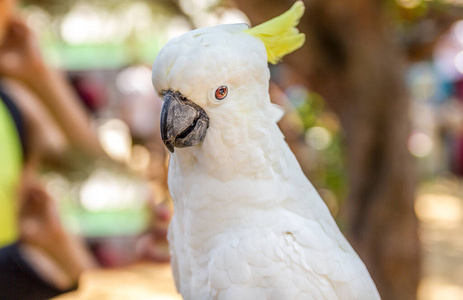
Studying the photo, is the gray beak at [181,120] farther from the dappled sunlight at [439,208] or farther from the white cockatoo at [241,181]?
the dappled sunlight at [439,208]

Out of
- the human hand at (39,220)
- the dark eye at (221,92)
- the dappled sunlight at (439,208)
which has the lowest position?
the dark eye at (221,92)

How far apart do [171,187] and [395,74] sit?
→ 3.91 feet

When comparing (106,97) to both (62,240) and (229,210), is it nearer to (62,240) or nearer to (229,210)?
(62,240)

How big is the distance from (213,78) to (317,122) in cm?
261

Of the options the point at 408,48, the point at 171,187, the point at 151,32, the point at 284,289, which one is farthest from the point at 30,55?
the point at 408,48

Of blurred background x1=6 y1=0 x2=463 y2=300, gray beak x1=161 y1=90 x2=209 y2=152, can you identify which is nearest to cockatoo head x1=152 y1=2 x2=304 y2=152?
gray beak x1=161 y1=90 x2=209 y2=152

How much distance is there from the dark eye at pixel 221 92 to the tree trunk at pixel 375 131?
3.51 ft

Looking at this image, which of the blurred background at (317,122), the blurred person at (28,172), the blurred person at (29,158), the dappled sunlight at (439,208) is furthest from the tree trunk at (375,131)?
the dappled sunlight at (439,208)

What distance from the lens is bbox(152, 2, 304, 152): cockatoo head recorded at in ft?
2.18

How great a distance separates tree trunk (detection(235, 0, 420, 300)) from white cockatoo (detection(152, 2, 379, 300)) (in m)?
1.00

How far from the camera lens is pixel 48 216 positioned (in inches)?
56.4

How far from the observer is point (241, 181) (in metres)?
0.74

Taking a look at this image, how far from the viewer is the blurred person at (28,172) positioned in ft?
4.07

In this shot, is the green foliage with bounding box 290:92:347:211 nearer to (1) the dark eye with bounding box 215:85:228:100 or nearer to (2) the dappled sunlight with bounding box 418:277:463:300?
(2) the dappled sunlight with bounding box 418:277:463:300
